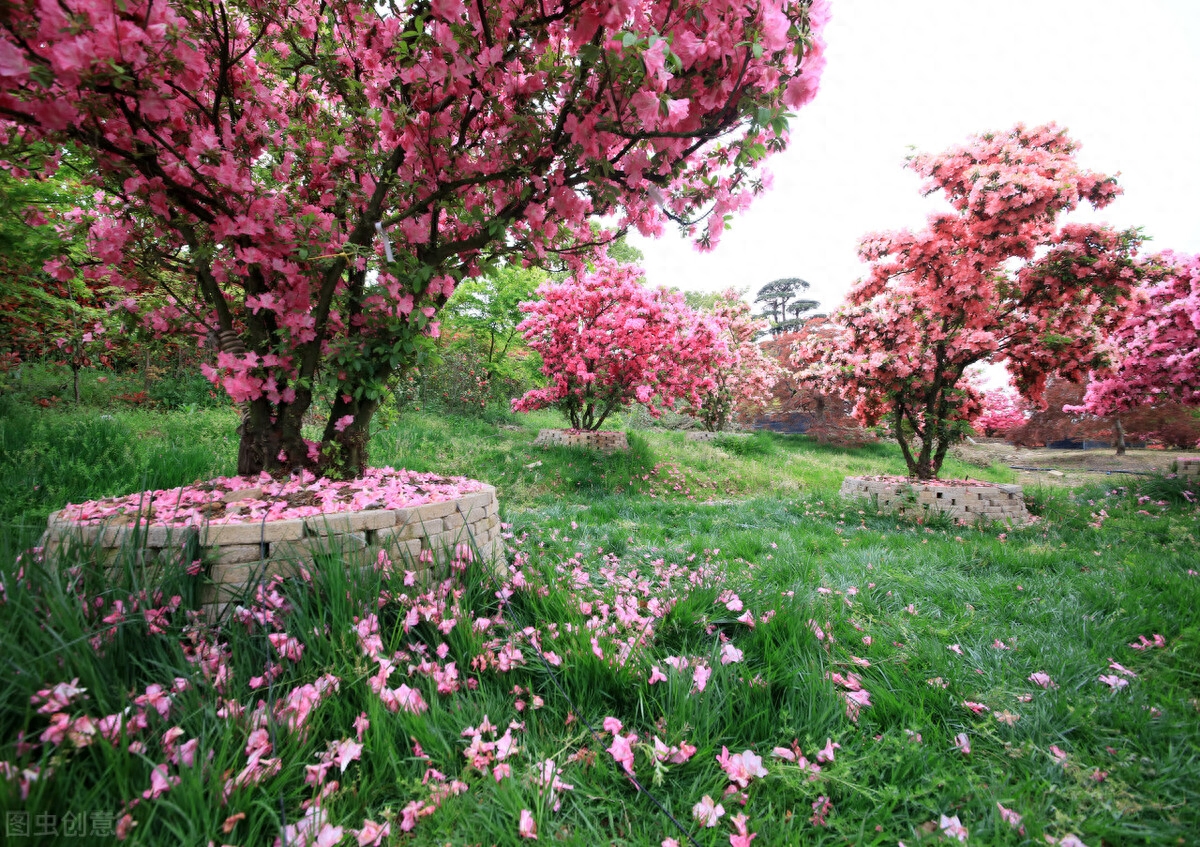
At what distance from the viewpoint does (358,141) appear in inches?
116

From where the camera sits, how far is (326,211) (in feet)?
9.86

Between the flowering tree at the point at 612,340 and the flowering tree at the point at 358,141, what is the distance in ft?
14.2

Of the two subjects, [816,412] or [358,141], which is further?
[816,412]

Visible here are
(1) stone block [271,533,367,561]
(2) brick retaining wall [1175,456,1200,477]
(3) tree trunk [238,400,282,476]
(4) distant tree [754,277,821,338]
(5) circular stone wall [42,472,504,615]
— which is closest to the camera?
(5) circular stone wall [42,472,504,615]

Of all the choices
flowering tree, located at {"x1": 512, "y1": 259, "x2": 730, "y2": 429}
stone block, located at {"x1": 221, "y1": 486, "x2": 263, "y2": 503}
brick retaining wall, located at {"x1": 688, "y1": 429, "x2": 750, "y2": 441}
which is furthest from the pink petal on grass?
brick retaining wall, located at {"x1": 688, "y1": 429, "x2": 750, "y2": 441}

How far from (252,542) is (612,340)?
20.0 feet

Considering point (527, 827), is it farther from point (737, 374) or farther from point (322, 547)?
point (737, 374)

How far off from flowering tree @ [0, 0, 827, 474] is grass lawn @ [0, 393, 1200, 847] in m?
1.45

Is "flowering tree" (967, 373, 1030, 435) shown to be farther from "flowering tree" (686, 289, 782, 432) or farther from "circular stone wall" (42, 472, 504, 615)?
"circular stone wall" (42, 472, 504, 615)

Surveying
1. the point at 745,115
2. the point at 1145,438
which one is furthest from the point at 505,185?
the point at 1145,438

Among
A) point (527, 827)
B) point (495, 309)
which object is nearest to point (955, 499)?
Answer: point (527, 827)

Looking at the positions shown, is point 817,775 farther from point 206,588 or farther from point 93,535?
point 93,535

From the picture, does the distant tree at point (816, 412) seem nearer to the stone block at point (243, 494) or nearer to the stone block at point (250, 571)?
the stone block at point (243, 494)

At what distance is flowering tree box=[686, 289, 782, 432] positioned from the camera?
1269 centimetres
